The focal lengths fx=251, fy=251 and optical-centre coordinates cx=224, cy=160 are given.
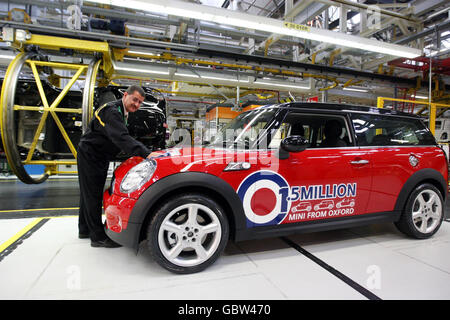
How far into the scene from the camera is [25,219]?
3.47m

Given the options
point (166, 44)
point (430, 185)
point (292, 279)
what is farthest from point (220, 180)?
point (166, 44)

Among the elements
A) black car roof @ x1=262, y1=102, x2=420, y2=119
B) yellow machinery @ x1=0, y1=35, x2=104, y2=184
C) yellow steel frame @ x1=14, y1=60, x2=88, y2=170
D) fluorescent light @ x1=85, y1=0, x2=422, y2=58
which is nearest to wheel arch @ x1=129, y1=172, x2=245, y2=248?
black car roof @ x1=262, y1=102, x2=420, y2=119

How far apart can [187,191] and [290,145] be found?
3.18 ft

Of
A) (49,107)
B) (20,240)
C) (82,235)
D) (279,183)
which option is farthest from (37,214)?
(279,183)

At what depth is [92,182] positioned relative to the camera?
2459mm

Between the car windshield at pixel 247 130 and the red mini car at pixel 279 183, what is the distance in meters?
0.01

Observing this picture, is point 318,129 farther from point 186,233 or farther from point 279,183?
point 186,233

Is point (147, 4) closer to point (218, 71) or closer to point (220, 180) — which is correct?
point (220, 180)

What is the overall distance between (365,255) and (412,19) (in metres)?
6.20

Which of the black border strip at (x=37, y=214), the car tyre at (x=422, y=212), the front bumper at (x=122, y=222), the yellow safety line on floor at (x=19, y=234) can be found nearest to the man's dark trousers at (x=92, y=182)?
the front bumper at (x=122, y=222)

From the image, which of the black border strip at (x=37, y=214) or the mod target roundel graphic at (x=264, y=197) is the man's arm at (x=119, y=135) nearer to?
the mod target roundel graphic at (x=264, y=197)

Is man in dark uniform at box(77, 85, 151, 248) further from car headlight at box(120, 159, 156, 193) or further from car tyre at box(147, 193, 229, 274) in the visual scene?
car tyre at box(147, 193, 229, 274)

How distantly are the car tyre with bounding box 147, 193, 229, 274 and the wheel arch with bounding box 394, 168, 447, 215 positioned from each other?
200 cm
